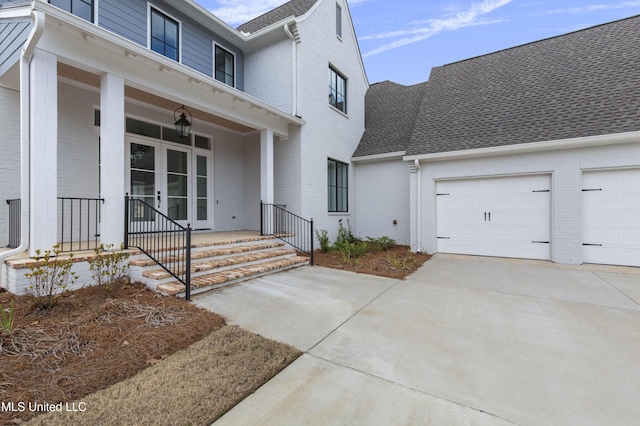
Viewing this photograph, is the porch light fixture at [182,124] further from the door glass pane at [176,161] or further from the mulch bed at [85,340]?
the mulch bed at [85,340]

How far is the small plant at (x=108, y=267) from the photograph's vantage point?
3.92 meters

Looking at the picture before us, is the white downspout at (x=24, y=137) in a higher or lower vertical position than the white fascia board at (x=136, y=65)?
lower

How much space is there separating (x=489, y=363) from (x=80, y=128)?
7406 millimetres

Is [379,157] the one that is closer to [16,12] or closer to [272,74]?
[272,74]

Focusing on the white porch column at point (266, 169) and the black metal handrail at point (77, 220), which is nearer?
the black metal handrail at point (77, 220)

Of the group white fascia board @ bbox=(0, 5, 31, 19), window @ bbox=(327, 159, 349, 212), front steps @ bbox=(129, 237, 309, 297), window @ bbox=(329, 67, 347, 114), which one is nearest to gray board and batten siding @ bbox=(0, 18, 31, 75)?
white fascia board @ bbox=(0, 5, 31, 19)

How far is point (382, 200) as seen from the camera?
9711 mm

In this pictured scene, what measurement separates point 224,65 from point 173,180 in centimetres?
383

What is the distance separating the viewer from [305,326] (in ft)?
10.5

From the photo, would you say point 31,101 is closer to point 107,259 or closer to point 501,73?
point 107,259

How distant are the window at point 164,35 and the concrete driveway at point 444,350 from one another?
6053 mm

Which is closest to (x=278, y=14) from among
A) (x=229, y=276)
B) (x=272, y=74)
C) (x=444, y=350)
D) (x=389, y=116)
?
(x=272, y=74)

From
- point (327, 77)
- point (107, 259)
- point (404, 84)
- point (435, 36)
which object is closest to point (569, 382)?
point (107, 259)

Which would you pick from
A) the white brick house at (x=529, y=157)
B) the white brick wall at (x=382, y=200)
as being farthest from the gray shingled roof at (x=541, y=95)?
the white brick wall at (x=382, y=200)
